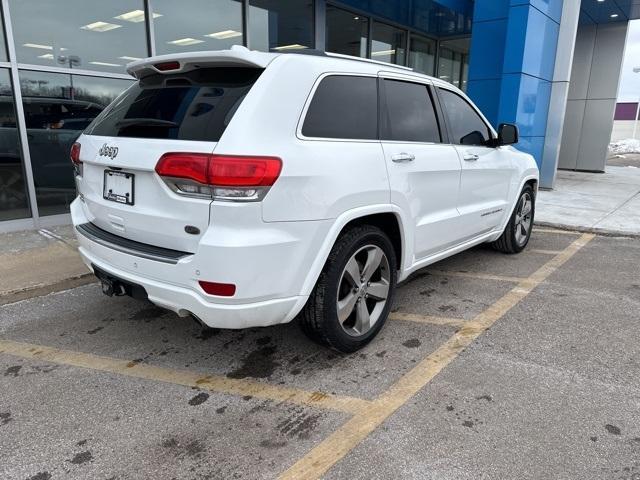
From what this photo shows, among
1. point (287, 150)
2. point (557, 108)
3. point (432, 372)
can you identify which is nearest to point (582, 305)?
point (432, 372)

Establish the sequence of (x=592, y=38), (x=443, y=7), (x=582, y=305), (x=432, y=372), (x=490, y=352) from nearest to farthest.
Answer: (x=432, y=372)
(x=490, y=352)
(x=582, y=305)
(x=443, y=7)
(x=592, y=38)

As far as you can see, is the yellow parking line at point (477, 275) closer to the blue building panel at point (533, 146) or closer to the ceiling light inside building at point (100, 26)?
the ceiling light inside building at point (100, 26)

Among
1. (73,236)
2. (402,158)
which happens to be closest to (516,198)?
(402,158)

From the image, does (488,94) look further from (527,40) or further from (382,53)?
(382,53)

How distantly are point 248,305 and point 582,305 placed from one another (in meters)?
3.12

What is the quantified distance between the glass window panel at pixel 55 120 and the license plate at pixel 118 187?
13.9 feet

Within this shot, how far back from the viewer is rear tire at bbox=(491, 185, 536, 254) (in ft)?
18.2

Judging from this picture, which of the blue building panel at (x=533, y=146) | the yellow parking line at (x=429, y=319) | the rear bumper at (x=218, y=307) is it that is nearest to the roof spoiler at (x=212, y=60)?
the rear bumper at (x=218, y=307)

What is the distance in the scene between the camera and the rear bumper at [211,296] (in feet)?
8.18

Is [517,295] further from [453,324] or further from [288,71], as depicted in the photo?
[288,71]

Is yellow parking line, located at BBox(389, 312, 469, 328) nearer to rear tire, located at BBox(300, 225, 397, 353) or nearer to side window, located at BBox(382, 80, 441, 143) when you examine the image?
rear tire, located at BBox(300, 225, 397, 353)

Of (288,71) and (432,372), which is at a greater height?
(288,71)

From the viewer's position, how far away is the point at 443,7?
410 inches

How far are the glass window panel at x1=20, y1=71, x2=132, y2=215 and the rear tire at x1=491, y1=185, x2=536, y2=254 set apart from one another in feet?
18.6
